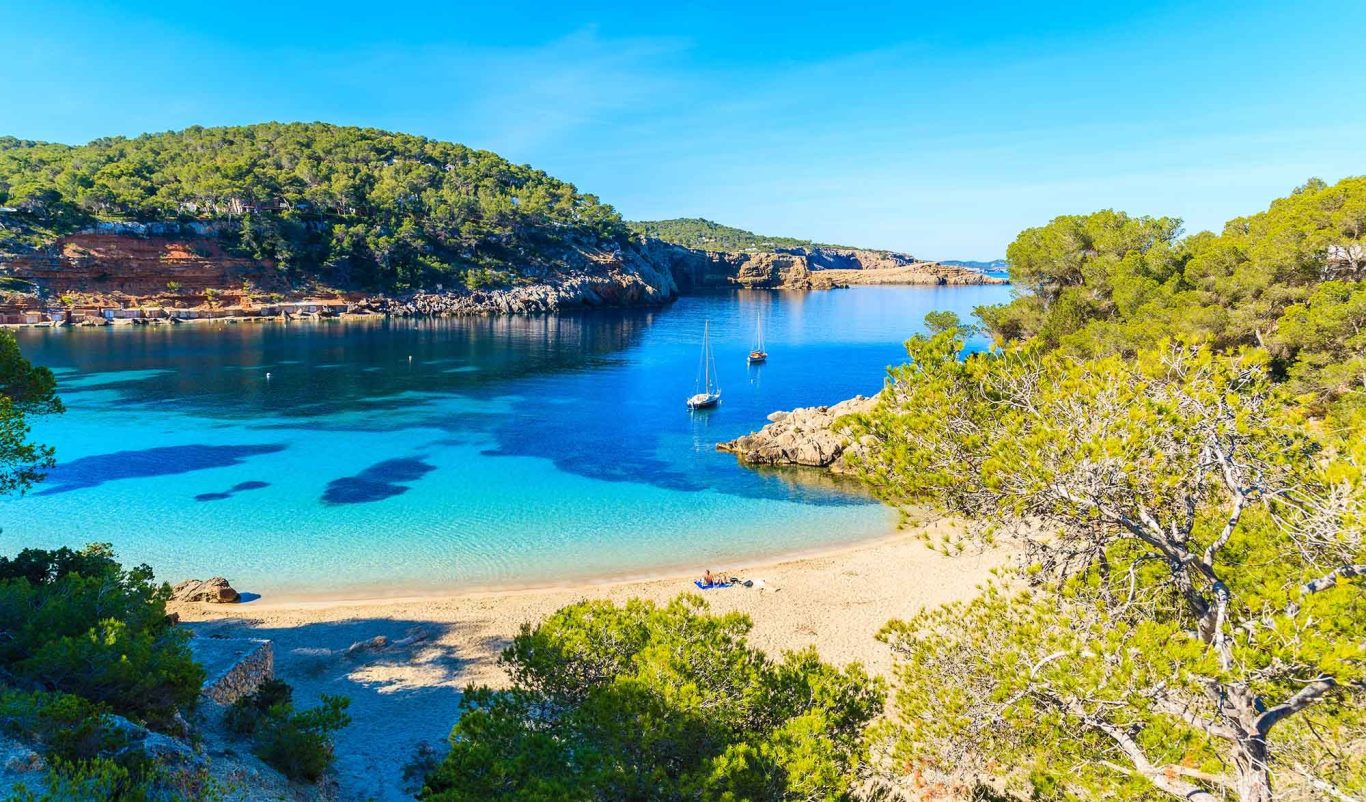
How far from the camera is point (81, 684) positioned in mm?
8148

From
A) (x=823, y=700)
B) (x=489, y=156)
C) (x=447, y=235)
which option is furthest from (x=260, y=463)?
(x=489, y=156)

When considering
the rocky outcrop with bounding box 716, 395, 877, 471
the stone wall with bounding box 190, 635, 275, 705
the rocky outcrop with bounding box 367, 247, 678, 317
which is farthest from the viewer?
the rocky outcrop with bounding box 367, 247, 678, 317

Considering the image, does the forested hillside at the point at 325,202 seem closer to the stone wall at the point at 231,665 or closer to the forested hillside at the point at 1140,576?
the stone wall at the point at 231,665

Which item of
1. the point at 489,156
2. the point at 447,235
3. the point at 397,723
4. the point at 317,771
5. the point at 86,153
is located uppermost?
the point at 489,156

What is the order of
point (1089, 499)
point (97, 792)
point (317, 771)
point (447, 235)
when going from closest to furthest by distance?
point (97, 792) → point (1089, 499) → point (317, 771) → point (447, 235)

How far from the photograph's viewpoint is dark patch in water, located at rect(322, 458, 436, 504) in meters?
25.3

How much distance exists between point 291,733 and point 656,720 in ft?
19.7

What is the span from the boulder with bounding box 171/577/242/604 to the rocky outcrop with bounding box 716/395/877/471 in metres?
20.6

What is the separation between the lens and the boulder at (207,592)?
17.4 meters

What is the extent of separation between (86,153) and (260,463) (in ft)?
328

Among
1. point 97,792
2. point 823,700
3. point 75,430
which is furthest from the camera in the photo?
point 75,430

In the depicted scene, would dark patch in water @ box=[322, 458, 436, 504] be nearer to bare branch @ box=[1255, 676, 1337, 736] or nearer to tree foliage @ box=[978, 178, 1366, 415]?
tree foliage @ box=[978, 178, 1366, 415]

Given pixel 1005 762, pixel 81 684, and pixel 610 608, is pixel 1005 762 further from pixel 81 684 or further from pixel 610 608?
pixel 81 684

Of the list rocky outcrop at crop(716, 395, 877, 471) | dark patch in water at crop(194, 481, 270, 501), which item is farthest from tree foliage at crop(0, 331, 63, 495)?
rocky outcrop at crop(716, 395, 877, 471)
